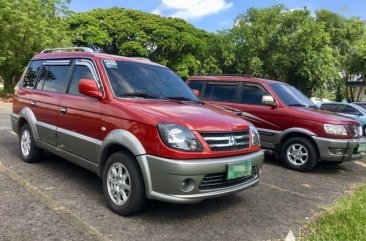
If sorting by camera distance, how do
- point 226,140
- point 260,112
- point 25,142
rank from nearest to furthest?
1. point 226,140
2. point 25,142
3. point 260,112

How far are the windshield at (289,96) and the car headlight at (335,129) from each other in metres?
0.97

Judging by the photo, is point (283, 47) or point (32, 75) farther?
point (283, 47)

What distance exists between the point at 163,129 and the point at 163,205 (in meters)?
1.27

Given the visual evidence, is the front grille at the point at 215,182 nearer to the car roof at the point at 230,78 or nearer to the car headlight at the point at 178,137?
the car headlight at the point at 178,137

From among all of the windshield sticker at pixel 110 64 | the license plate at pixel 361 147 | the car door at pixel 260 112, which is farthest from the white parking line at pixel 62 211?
the license plate at pixel 361 147

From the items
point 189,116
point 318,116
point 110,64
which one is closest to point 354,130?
point 318,116

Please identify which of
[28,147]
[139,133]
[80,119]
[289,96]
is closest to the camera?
[139,133]

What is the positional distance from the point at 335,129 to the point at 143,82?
4.00m

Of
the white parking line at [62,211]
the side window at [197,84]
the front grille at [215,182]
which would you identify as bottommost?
the white parking line at [62,211]

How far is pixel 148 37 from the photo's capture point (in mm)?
38469

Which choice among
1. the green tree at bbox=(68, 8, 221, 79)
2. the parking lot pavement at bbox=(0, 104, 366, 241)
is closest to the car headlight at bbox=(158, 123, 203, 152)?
the parking lot pavement at bbox=(0, 104, 366, 241)

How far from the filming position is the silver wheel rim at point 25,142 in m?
6.38

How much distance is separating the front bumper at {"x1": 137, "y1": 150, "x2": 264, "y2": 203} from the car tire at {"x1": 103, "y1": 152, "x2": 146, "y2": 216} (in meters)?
0.14

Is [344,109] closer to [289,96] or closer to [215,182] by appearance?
[289,96]
